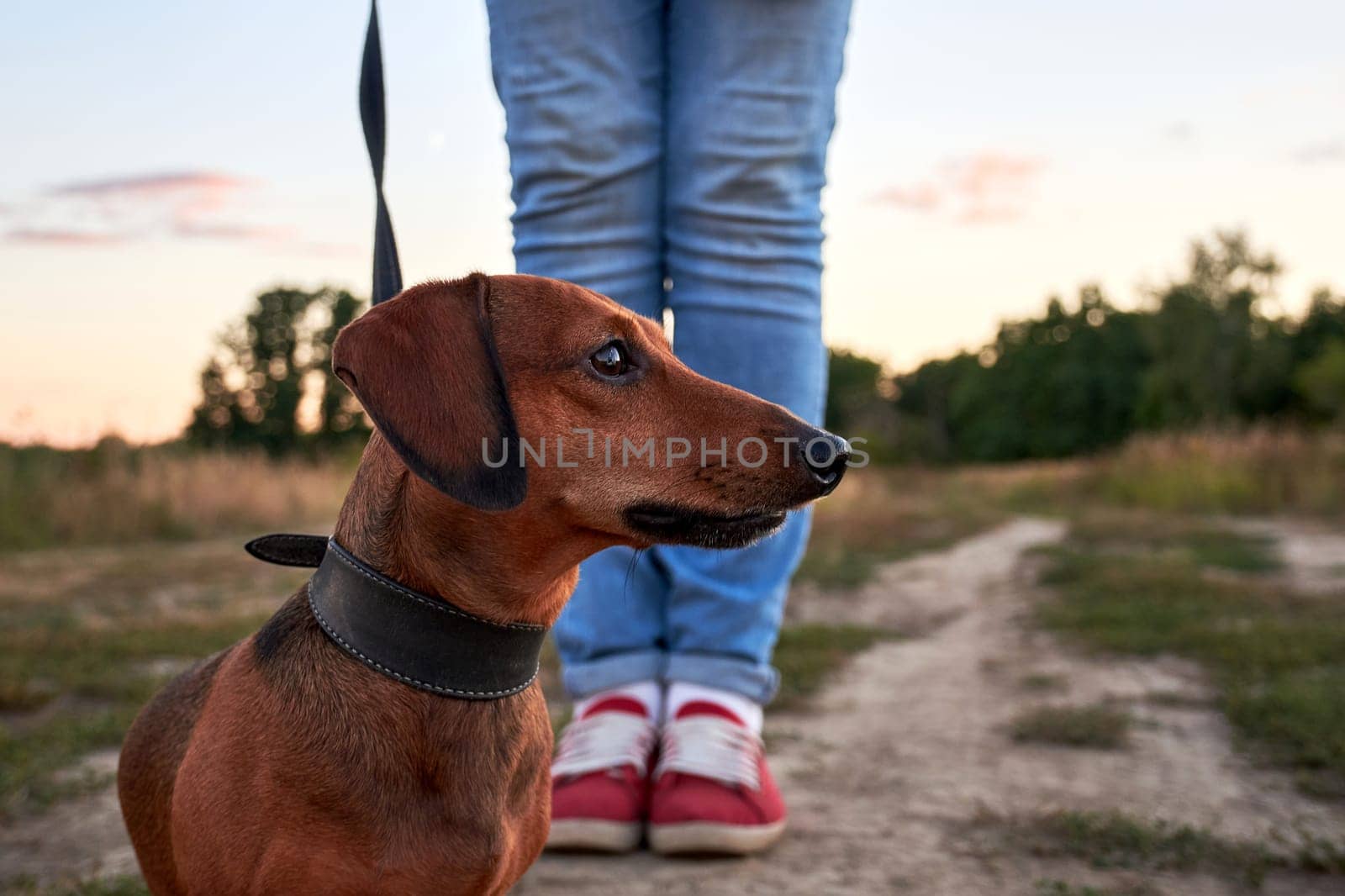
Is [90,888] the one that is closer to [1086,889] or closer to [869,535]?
[1086,889]

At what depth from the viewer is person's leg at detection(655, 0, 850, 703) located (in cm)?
258

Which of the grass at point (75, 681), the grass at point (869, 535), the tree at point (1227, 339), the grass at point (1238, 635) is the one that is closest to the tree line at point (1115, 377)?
the tree at point (1227, 339)

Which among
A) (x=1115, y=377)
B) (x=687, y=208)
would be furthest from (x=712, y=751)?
(x=1115, y=377)

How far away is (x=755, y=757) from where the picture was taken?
2586mm

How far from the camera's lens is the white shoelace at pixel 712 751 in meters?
2.50

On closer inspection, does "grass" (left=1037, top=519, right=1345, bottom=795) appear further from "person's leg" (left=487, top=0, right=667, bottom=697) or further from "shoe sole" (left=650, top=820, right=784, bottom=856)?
"person's leg" (left=487, top=0, right=667, bottom=697)

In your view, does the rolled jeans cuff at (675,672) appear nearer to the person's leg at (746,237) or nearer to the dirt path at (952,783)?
the person's leg at (746,237)

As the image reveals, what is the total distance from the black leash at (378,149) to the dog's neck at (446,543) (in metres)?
0.57

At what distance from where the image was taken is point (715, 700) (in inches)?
106

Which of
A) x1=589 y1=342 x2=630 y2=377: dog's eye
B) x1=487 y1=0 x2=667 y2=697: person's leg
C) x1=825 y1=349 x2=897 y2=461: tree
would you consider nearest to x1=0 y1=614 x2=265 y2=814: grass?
x1=487 y1=0 x2=667 y2=697: person's leg

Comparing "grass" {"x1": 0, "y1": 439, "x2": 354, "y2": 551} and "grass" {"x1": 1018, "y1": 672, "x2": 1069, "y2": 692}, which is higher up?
"grass" {"x1": 1018, "y1": 672, "x2": 1069, "y2": 692}

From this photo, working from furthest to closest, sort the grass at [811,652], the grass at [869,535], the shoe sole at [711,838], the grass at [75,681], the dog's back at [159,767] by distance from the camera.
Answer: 1. the grass at [869,535]
2. the grass at [811,652]
3. the grass at [75,681]
4. the shoe sole at [711,838]
5. the dog's back at [159,767]

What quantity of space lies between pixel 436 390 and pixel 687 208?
1.20 metres

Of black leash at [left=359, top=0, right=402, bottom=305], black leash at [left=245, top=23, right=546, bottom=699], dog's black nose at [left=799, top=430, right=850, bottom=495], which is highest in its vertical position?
black leash at [left=359, top=0, right=402, bottom=305]
